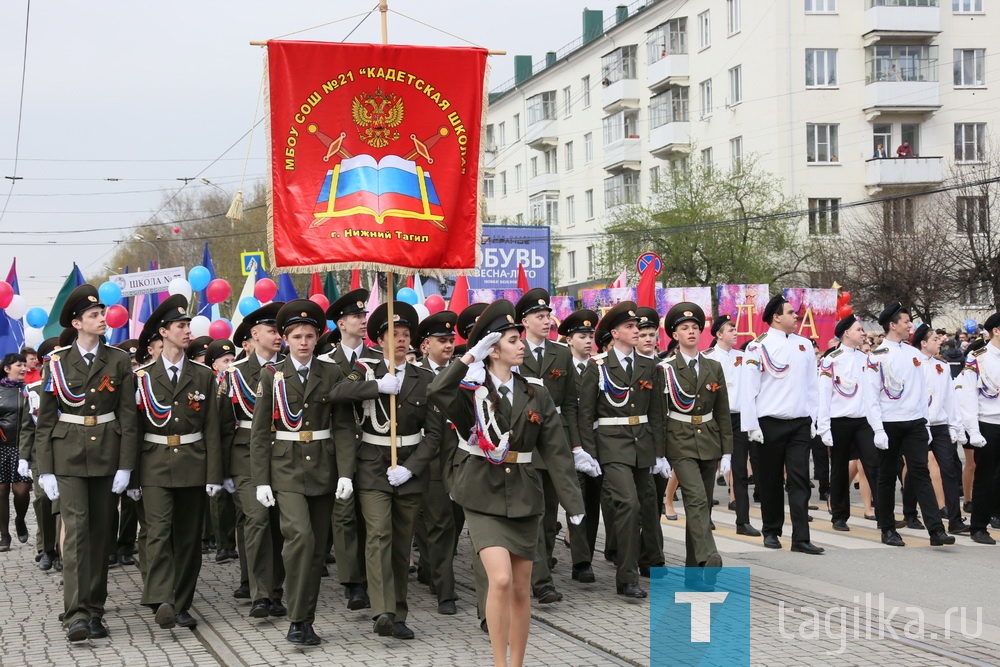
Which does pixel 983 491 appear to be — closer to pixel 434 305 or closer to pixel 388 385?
pixel 388 385

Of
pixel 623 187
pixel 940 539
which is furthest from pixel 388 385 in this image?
pixel 623 187

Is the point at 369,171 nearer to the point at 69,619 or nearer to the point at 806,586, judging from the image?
the point at 69,619

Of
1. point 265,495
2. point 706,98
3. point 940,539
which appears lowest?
point 940,539

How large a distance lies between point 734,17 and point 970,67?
943cm

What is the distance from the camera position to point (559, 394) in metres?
9.71

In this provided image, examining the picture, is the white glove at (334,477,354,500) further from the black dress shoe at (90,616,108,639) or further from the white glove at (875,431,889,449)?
the white glove at (875,431,889,449)

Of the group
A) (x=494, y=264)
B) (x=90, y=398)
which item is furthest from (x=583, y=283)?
(x=90, y=398)

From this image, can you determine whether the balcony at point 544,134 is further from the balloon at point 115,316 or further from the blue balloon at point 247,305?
the balloon at point 115,316

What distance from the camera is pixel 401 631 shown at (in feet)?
26.7

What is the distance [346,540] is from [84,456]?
1.90 m

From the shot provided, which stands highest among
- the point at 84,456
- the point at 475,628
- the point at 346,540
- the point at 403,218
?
the point at 403,218

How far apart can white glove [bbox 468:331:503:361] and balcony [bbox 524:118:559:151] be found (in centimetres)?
5817

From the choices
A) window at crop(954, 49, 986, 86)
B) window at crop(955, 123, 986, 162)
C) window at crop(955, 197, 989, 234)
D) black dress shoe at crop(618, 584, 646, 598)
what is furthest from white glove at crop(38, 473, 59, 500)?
window at crop(954, 49, 986, 86)

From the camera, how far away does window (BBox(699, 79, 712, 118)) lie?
166 ft
